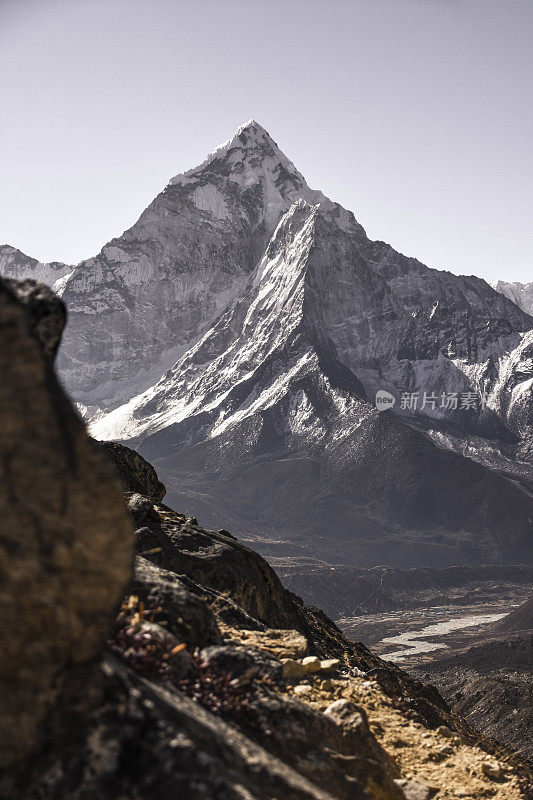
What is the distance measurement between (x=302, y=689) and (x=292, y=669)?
0.46 meters

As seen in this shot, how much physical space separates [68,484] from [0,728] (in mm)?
1440

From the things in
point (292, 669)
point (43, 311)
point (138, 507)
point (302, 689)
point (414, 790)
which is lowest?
point (414, 790)

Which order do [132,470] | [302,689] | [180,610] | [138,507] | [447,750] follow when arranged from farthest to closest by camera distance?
[132,470] → [138,507] → [447,750] → [302,689] → [180,610]

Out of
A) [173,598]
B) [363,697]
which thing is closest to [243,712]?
[173,598]

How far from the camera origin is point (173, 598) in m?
8.61

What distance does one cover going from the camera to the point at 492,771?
10.4 metres

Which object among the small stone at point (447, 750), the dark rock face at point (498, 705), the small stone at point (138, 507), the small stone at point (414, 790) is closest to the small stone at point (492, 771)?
the small stone at point (447, 750)

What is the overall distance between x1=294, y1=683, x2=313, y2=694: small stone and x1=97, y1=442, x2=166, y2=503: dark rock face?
1266 cm

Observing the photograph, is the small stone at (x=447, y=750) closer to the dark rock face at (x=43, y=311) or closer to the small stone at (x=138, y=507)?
the dark rock face at (x=43, y=311)

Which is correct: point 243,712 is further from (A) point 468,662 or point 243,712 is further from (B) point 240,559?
(A) point 468,662

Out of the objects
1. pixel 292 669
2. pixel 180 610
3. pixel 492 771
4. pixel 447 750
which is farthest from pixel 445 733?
pixel 180 610

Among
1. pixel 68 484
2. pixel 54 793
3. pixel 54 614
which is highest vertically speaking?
pixel 68 484

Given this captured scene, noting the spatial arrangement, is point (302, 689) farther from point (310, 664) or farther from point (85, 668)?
point (85, 668)

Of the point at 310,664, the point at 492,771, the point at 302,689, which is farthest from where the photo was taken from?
the point at 310,664
